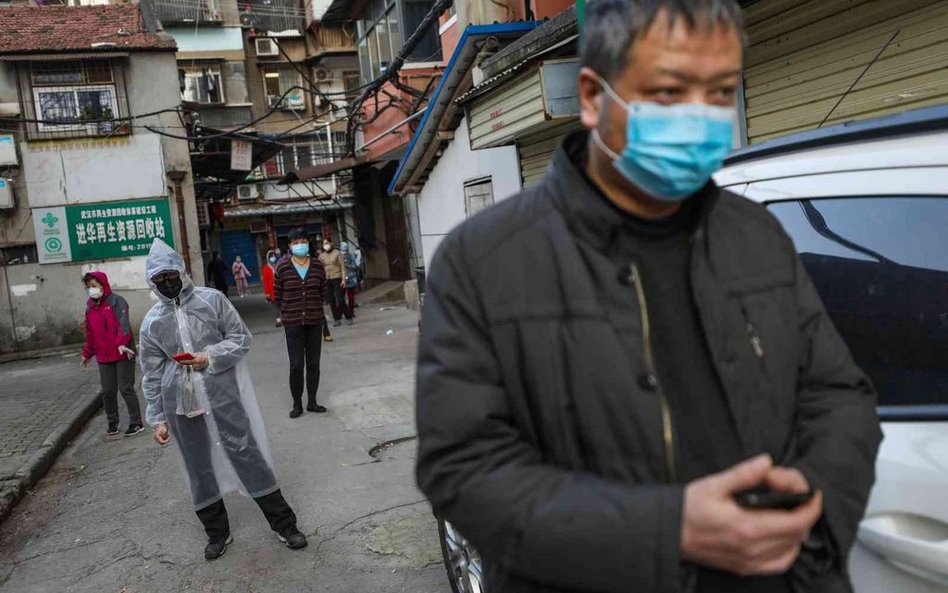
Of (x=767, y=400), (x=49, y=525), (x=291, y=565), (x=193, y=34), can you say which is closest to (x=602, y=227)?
(x=767, y=400)

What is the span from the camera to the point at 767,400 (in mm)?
1359

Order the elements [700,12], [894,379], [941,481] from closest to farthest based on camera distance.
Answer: [700,12]
[941,481]
[894,379]

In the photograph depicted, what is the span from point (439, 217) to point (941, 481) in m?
13.4

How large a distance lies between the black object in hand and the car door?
0.72 m

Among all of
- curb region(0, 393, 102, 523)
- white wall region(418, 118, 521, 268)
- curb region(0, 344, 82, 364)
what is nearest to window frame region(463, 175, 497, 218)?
white wall region(418, 118, 521, 268)

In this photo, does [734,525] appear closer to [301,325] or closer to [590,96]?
[590,96]

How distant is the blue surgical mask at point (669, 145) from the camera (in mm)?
1342

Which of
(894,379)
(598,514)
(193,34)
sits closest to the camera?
(598,514)

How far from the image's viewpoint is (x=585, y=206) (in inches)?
52.4

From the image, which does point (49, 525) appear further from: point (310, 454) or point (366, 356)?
point (366, 356)

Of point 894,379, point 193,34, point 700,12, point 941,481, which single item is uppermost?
point 193,34

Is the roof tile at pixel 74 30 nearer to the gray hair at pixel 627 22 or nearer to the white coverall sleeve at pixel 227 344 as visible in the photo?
the white coverall sleeve at pixel 227 344

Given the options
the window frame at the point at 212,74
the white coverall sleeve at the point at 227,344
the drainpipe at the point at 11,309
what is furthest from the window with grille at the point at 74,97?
the window frame at the point at 212,74

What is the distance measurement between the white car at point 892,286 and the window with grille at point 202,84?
32.3 meters
